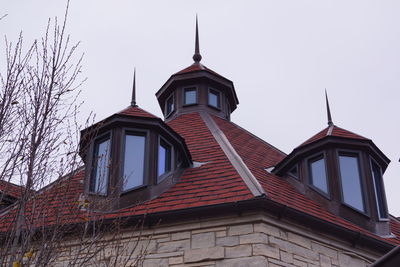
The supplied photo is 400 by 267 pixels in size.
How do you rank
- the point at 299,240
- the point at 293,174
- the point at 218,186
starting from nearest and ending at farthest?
the point at 299,240
the point at 218,186
the point at 293,174

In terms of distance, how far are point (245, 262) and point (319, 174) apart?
3.31 metres

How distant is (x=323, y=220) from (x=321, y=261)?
65 centimetres

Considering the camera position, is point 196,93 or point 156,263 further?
point 196,93

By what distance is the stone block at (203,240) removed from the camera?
845 cm

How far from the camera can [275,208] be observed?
8.59m

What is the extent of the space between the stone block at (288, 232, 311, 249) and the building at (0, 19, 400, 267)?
0.02 metres

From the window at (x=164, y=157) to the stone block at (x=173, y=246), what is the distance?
1882 millimetres

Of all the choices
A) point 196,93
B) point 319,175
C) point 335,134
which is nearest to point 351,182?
point 319,175

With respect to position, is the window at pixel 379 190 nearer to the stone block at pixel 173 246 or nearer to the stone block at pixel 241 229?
the stone block at pixel 241 229

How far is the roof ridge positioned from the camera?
9.01 metres

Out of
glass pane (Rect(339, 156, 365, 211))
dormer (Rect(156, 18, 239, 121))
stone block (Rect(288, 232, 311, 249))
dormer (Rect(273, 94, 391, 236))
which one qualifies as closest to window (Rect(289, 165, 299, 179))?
dormer (Rect(273, 94, 391, 236))

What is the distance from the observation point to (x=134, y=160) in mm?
10102

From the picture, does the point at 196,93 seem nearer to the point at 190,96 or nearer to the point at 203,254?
the point at 190,96

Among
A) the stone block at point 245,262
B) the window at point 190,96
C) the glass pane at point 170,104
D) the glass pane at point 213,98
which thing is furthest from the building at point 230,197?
the glass pane at point 170,104
